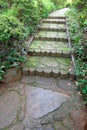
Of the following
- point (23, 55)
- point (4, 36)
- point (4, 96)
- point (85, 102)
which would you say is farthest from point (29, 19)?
point (85, 102)

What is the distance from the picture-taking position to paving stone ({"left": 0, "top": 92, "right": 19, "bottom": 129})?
2.95 m

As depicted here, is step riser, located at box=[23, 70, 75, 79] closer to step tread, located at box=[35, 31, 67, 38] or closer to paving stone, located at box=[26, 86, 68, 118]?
paving stone, located at box=[26, 86, 68, 118]

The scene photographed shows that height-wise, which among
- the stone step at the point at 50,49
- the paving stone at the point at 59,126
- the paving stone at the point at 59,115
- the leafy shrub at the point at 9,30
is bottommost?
the paving stone at the point at 59,126

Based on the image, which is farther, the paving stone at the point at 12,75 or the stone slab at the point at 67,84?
the paving stone at the point at 12,75

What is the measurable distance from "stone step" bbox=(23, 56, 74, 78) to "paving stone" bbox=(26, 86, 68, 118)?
2.26 feet

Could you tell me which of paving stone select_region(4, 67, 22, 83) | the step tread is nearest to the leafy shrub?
paving stone select_region(4, 67, 22, 83)

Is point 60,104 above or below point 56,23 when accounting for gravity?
below

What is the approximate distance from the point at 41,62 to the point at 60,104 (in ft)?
6.26

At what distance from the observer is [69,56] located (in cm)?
534

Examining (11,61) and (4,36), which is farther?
(11,61)

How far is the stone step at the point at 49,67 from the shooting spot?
175 inches

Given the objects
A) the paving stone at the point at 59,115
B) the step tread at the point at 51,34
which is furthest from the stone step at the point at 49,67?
the step tread at the point at 51,34

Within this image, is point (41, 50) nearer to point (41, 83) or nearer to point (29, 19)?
point (41, 83)

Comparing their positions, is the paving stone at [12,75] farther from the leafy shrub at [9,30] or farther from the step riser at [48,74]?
the leafy shrub at [9,30]
